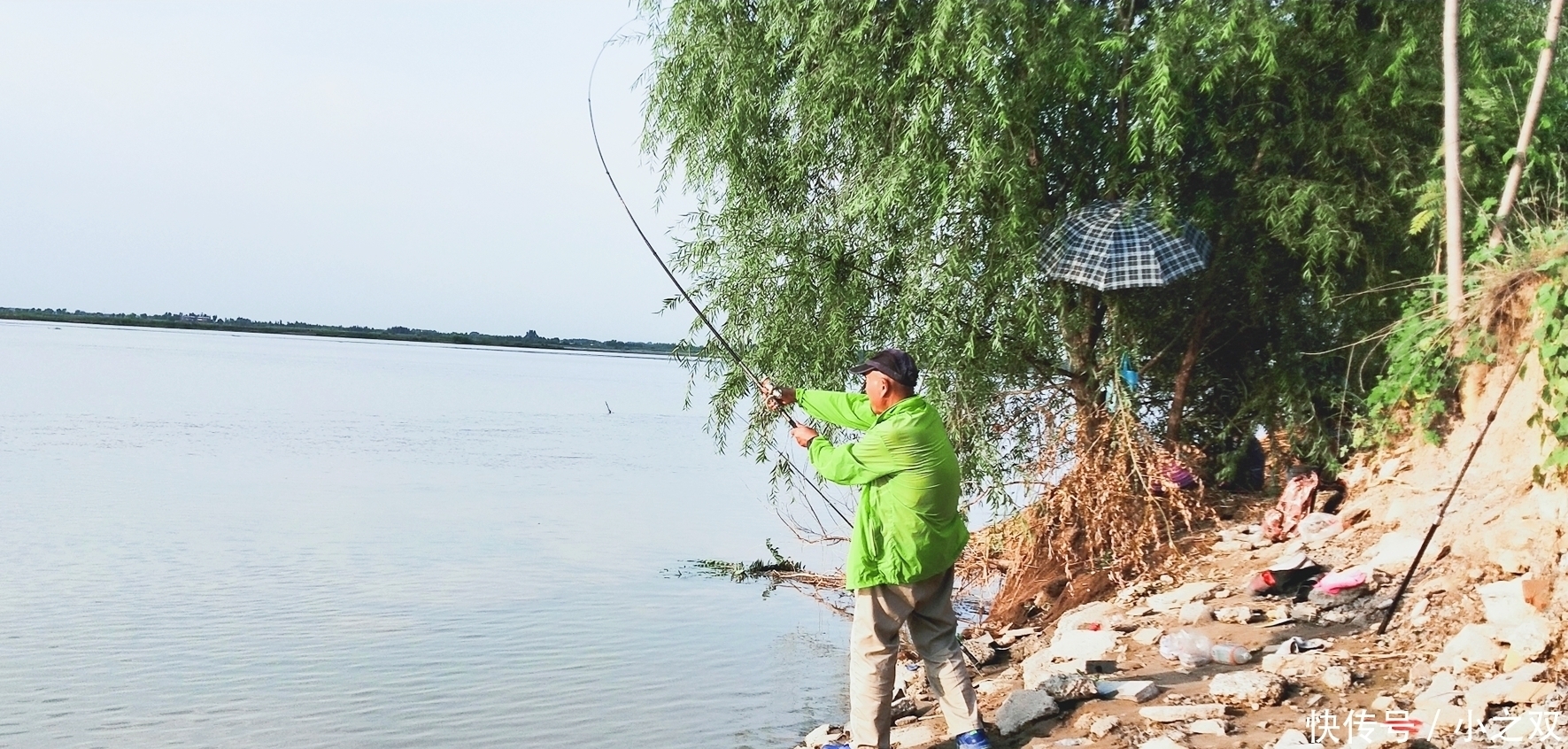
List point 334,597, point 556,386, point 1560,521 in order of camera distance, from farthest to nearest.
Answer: point 556,386, point 334,597, point 1560,521

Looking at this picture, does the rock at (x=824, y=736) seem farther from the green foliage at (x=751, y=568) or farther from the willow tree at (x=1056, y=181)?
the green foliage at (x=751, y=568)

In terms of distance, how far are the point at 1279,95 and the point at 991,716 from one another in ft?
16.7

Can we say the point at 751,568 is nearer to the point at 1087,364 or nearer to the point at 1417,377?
the point at 1087,364

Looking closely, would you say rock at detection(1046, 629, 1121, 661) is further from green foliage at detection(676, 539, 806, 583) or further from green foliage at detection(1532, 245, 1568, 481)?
green foliage at detection(676, 539, 806, 583)

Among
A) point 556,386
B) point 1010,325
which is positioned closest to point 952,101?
point 1010,325

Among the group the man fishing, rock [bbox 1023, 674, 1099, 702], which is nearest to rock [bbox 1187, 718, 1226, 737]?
rock [bbox 1023, 674, 1099, 702]

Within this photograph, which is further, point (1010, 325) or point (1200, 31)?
point (1010, 325)

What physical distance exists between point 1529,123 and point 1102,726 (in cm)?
471

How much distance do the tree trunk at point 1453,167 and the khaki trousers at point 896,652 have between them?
4074 mm

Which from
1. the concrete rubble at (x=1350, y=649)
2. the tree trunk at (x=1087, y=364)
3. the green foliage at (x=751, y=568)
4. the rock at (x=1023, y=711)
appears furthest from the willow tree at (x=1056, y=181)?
the green foliage at (x=751, y=568)

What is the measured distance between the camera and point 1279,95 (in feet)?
30.0

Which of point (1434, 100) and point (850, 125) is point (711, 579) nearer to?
point (850, 125)

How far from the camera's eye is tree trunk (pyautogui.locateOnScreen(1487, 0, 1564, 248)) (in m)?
7.70

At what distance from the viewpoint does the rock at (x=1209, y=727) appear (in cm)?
548
